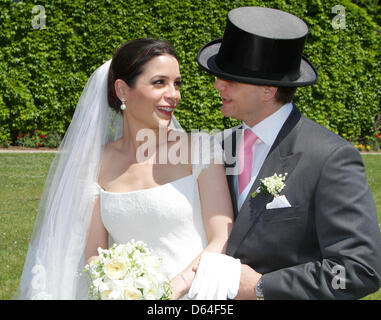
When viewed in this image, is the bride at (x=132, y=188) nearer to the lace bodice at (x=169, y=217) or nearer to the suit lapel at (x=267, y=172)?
the lace bodice at (x=169, y=217)

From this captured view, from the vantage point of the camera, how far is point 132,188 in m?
3.32

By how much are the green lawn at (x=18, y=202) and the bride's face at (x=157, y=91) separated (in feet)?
8.21

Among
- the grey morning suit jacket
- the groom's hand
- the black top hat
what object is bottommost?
the groom's hand

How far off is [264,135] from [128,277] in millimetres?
1126

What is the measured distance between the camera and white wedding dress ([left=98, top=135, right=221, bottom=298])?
3.19m

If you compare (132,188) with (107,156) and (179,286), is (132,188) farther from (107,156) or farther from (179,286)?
(179,286)

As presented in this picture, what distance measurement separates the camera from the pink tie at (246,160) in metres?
2.91

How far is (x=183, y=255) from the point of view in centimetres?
320

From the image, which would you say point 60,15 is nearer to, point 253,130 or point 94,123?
point 94,123

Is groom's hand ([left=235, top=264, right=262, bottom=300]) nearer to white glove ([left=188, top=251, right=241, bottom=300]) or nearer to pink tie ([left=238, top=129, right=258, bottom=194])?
white glove ([left=188, top=251, right=241, bottom=300])

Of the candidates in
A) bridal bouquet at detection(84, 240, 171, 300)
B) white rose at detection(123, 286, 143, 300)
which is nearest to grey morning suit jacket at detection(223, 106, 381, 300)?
bridal bouquet at detection(84, 240, 171, 300)

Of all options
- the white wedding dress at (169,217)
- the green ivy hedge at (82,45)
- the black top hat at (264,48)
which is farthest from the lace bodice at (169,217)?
the green ivy hedge at (82,45)

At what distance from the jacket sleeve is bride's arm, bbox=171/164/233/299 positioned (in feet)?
1.63
